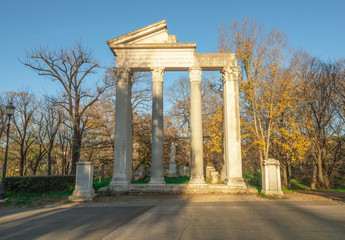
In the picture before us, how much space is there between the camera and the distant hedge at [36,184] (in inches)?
533

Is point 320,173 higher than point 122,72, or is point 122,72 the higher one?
point 122,72

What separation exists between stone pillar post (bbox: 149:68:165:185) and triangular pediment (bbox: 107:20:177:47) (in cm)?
202

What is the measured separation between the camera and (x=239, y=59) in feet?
55.4

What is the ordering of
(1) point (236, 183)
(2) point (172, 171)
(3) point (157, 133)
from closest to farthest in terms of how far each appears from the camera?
1. (1) point (236, 183)
2. (3) point (157, 133)
3. (2) point (172, 171)

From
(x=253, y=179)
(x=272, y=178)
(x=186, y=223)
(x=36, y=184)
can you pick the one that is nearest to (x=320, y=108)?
(x=253, y=179)

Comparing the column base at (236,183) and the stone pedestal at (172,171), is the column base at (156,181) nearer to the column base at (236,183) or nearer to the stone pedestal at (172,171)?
the column base at (236,183)

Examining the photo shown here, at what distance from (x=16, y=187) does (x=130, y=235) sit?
39.5ft

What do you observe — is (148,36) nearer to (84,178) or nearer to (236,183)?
(84,178)

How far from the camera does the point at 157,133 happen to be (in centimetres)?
1302

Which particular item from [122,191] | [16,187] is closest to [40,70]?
[16,187]

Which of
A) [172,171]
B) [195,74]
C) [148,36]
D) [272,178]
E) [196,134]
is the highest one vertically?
[148,36]

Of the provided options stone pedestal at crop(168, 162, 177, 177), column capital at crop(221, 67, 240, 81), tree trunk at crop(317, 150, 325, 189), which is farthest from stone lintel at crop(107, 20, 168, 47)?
tree trunk at crop(317, 150, 325, 189)

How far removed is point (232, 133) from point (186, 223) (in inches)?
297

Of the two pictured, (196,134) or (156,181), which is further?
(196,134)
